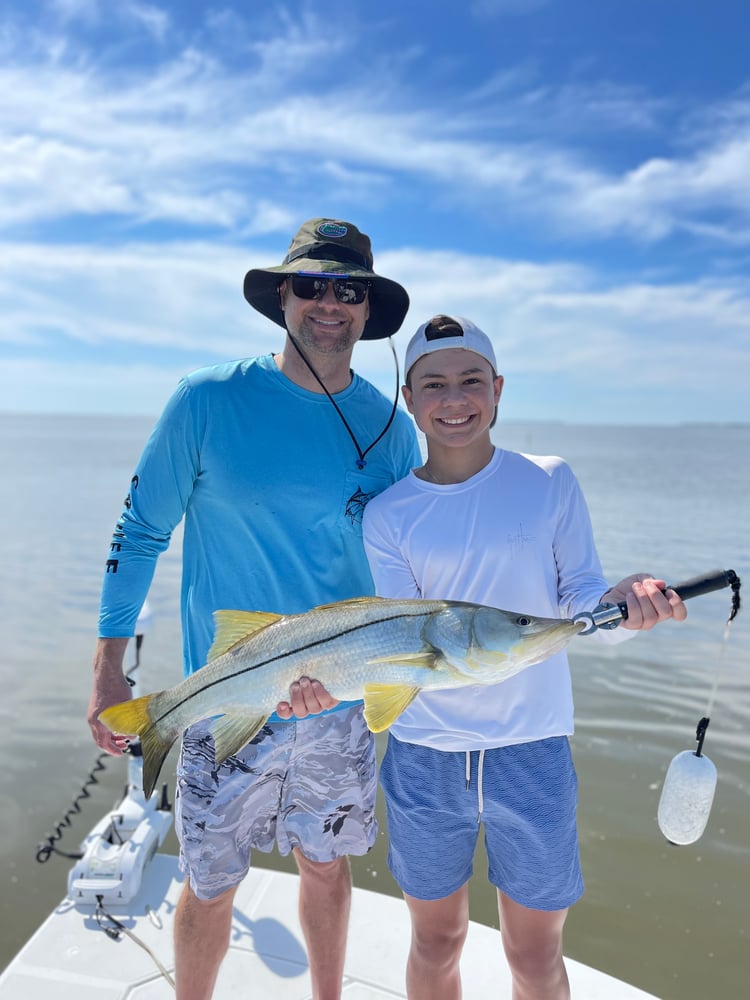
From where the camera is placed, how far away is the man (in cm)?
299

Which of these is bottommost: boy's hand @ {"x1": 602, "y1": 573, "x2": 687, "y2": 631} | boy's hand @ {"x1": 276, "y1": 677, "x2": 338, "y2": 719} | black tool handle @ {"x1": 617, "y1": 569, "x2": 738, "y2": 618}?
boy's hand @ {"x1": 276, "y1": 677, "x2": 338, "y2": 719}

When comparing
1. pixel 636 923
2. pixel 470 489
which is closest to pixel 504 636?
pixel 470 489

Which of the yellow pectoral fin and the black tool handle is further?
the yellow pectoral fin

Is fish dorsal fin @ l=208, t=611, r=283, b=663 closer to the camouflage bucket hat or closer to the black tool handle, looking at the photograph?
the black tool handle

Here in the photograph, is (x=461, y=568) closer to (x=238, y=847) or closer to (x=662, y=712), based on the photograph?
(x=238, y=847)

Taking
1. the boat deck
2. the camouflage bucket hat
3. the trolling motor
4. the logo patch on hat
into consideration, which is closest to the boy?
the camouflage bucket hat

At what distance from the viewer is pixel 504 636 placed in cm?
233

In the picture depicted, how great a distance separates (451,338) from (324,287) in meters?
0.71

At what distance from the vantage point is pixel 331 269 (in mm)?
3121

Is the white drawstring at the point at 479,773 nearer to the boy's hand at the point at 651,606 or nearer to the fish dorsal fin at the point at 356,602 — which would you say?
the fish dorsal fin at the point at 356,602

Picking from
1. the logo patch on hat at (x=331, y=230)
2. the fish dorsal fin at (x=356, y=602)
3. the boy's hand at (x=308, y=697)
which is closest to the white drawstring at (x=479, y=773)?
the boy's hand at (x=308, y=697)

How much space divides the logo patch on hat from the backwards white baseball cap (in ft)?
2.39

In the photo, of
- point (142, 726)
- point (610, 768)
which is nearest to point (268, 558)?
point (142, 726)

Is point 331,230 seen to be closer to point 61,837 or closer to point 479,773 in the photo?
point 479,773
